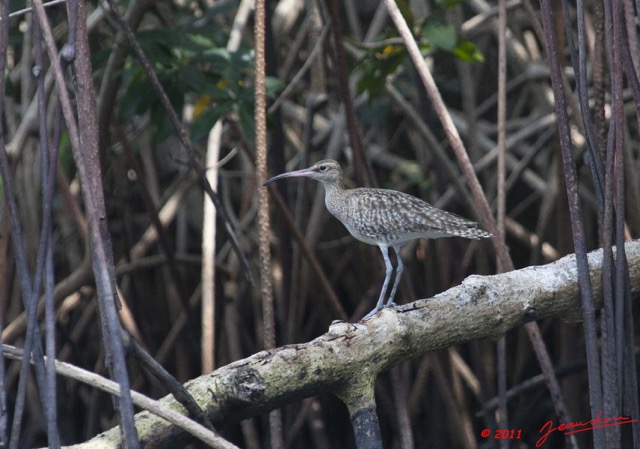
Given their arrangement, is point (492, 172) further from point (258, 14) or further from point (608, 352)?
point (608, 352)

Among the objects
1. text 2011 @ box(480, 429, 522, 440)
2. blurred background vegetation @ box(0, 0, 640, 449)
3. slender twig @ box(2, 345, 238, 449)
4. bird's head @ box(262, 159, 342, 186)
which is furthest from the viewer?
blurred background vegetation @ box(0, 0, 640, 449)

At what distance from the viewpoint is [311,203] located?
6.41m

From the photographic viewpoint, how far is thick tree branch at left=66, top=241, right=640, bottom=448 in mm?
2654

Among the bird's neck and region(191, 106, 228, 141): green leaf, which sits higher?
region(191, 106, 228, 141): green leaf

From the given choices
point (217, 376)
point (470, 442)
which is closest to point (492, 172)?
point (470, 442)

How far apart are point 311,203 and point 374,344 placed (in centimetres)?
366

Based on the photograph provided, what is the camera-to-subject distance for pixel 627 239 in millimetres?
3512

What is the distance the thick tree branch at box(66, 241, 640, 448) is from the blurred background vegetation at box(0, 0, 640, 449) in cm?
153

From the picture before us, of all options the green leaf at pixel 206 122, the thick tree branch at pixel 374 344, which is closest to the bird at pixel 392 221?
the green leaf at pixel 206 122

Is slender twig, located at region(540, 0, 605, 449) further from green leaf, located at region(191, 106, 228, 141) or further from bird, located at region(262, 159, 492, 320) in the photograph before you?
green leaf, located at region(191, 106, 228, 141)

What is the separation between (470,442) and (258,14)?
2.92m

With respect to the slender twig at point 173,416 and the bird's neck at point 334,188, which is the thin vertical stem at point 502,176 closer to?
the bird's neck at point 334,188

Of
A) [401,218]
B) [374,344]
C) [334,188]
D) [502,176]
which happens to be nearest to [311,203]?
[334,188]

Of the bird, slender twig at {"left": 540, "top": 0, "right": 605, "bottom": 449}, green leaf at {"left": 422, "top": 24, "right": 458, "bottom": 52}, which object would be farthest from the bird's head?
slender twig at {"left": 540, "top": 0, "right": 605, "bottom": 449}
